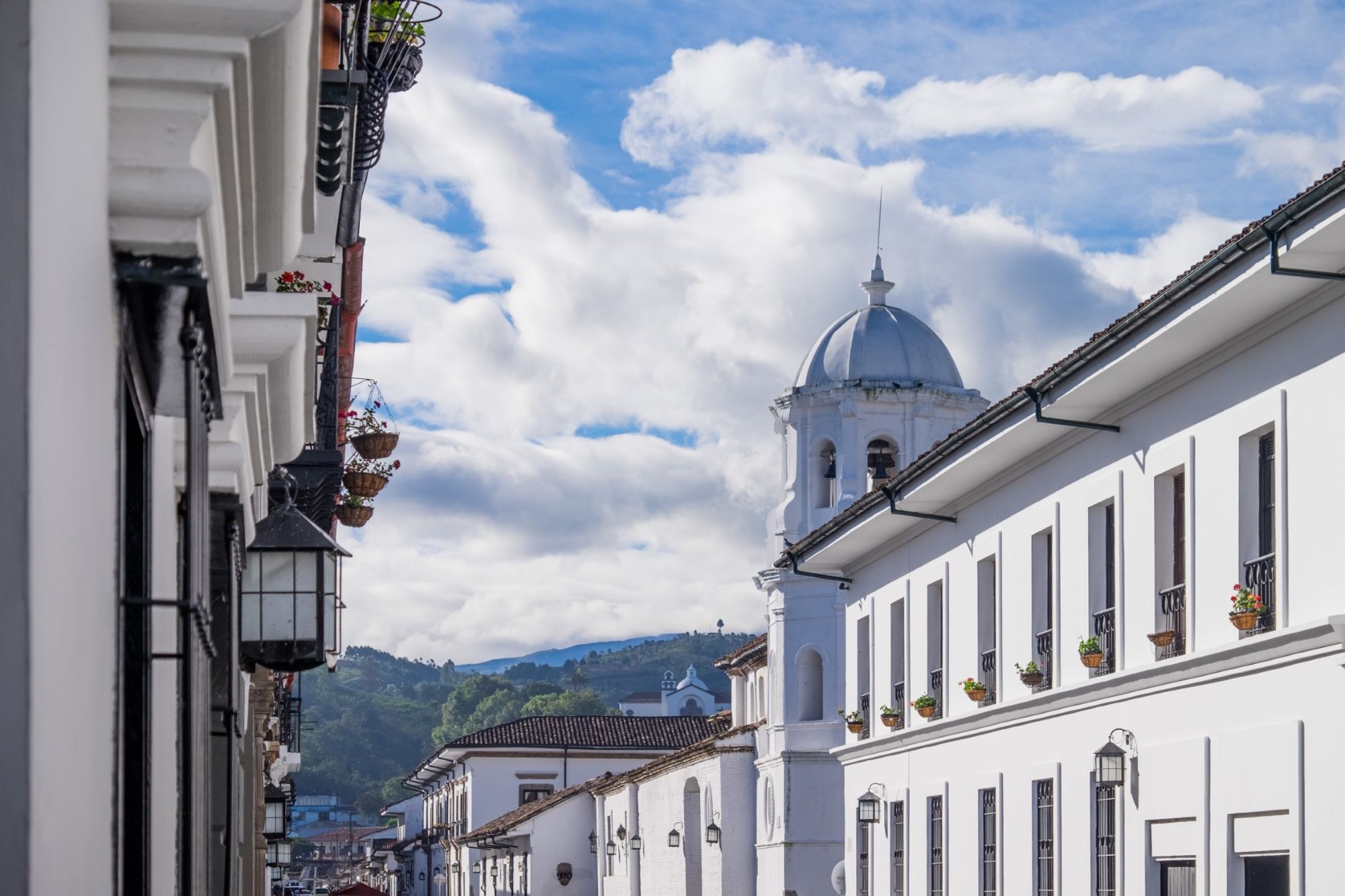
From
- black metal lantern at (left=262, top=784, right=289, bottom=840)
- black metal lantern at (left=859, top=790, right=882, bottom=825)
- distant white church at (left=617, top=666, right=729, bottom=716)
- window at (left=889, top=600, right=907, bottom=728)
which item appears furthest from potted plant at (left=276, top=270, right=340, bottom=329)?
distant white church at (left=617, top=666, right=729, bottom=716)

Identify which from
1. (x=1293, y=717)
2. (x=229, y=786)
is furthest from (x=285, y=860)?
(x=229, y=786)

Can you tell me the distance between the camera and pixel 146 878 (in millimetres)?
4859

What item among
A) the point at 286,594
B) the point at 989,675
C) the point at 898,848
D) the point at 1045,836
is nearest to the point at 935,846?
the point at 898,848

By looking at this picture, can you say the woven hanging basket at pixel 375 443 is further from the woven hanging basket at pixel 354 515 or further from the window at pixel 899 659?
the window at pixel 899 659

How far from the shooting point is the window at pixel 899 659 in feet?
83.0

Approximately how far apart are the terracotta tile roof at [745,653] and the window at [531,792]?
74.6 feet

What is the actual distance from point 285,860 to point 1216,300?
90.8 ft

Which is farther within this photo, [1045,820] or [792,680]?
[792,680]

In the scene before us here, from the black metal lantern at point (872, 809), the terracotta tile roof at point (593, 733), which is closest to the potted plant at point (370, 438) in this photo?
the black metal lantern at point (872, 809)

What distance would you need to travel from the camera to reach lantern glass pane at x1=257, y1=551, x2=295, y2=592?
31.5 ft

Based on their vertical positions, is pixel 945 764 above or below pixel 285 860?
above

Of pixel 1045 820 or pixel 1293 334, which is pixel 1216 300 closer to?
pixel 1293 334

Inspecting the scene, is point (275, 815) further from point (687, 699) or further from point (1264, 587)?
point (687, 699)

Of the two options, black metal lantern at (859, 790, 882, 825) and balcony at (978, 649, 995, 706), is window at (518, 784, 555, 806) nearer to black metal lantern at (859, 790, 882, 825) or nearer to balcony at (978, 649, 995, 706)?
black metal lantern at (859, 790, 882, 825)
